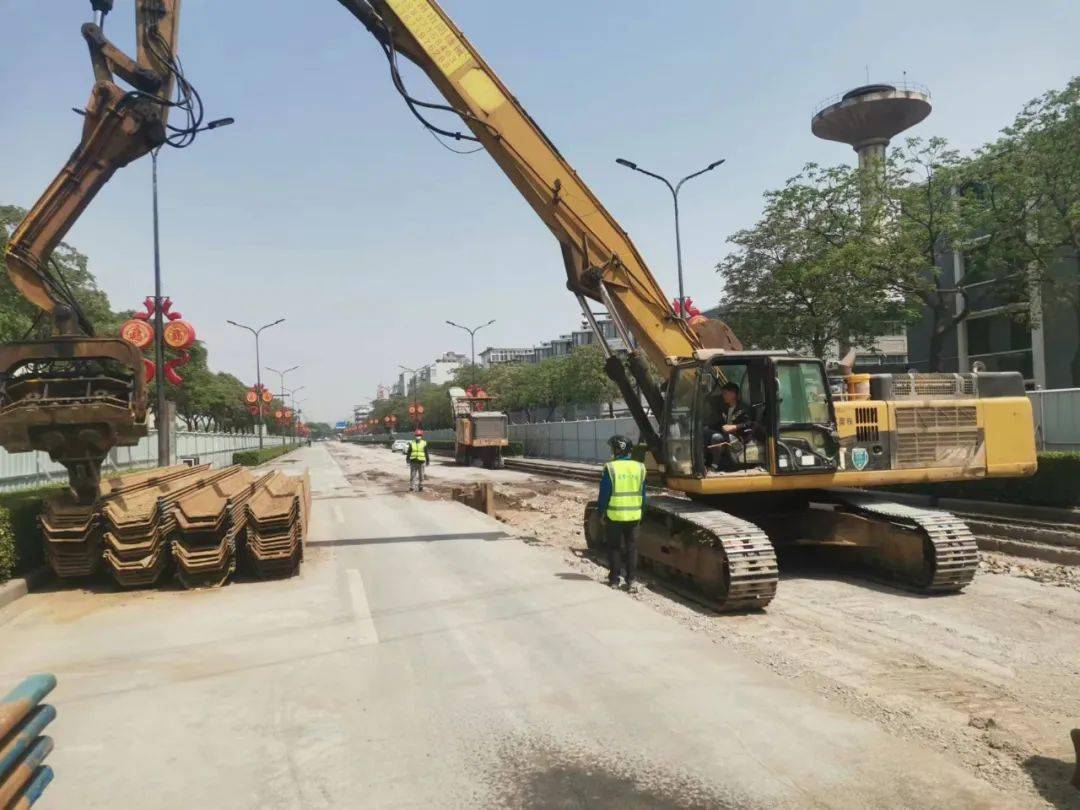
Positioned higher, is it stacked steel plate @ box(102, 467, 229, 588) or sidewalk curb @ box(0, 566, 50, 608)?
stacked steel plate @ box(102, 467, 229, 588)

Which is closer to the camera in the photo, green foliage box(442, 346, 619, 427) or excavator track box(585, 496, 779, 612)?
excavator track box(585, 496, 779, 612)

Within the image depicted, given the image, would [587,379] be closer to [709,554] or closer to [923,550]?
[923,550]

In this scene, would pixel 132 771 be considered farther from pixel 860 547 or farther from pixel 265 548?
pixel 860 547

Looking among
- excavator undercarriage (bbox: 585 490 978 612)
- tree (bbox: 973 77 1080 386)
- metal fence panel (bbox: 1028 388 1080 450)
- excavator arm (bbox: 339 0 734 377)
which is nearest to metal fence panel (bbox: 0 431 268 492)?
excavator arm (bbox: 339 0 734 377)

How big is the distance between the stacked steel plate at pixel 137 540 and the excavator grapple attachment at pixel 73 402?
0.69m

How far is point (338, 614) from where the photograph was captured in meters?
8.55

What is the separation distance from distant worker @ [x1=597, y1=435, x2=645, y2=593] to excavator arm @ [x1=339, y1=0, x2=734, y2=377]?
2.83 m

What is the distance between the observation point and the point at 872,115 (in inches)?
2344

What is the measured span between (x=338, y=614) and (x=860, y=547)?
6596 millimetres

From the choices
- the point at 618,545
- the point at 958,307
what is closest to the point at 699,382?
the point at 618,545

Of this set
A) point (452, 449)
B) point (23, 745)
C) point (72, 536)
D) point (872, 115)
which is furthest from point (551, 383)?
point (23, 745)

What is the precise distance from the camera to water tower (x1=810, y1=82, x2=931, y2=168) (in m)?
58.8

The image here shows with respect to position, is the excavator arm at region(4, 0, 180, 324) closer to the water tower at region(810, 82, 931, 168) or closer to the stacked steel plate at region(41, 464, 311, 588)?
the stacked steel plate at region(41, 464, 311, 588)

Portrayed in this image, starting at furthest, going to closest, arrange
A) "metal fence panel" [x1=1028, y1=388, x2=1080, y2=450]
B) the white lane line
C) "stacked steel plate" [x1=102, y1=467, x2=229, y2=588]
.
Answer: "metal fence panel" [x1=1028, y1=388, x2=1080, y2=450]
"stacked steel plate" [x1=102, y1=467, x2=229, y2=588]
the white lane line
